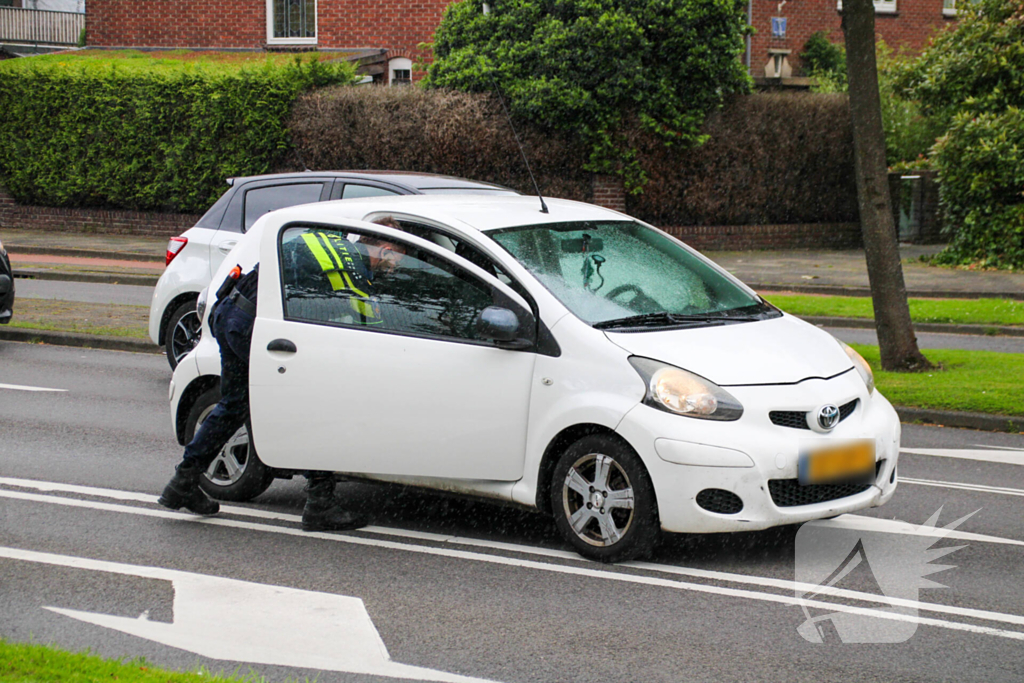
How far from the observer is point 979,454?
8.41 metres

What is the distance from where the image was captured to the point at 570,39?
2292 cm

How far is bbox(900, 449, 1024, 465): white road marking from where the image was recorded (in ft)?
27.0

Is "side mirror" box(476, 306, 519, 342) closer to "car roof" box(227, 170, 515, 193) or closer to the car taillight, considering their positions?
"car roof" box(227, 170, 515, 193)

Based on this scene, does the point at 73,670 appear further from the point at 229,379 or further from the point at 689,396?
the point at 689,396

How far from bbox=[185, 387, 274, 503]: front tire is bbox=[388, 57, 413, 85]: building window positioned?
26.1 m

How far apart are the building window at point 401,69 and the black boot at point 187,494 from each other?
2658 cm

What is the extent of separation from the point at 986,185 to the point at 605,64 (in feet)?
23.7

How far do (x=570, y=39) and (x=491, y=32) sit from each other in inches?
72.6

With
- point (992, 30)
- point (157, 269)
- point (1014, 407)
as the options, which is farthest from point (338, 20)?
point (1014, 407)

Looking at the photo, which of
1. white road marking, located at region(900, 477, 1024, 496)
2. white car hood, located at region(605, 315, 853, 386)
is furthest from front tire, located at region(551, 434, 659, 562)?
white road marking, located at region(900, 477, 1024, 496)

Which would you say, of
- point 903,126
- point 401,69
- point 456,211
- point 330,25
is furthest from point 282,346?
point 330,25

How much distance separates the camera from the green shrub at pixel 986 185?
70.2 ft

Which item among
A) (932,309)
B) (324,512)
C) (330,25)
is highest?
(330,25)

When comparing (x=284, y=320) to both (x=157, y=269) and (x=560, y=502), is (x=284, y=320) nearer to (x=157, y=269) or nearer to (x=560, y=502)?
(x=560, y=502)
